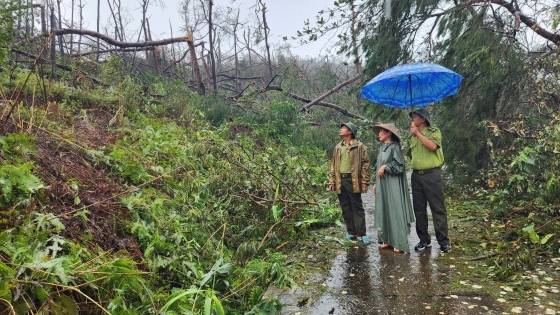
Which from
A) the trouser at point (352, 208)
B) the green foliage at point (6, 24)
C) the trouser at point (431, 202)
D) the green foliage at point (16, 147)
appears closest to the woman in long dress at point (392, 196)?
the trouser at point (431, 202)

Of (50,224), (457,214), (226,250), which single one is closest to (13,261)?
(50,224)

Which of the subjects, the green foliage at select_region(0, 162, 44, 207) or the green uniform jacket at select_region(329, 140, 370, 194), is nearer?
the green foliage at select_region(0, 162, 44, 207)

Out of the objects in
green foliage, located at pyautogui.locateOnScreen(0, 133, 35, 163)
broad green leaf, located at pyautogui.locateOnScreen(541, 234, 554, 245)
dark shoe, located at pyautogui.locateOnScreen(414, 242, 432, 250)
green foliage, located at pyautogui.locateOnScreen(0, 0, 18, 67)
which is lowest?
dark shoe, located at pyautogui.locateOnScreen(414, 242, 432, 250)

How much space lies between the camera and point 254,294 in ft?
10.6

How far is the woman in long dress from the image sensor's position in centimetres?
459

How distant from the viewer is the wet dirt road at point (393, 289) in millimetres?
3213

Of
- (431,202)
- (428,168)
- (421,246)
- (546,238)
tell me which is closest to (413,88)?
(428,168)

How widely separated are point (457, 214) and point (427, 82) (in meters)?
2.78

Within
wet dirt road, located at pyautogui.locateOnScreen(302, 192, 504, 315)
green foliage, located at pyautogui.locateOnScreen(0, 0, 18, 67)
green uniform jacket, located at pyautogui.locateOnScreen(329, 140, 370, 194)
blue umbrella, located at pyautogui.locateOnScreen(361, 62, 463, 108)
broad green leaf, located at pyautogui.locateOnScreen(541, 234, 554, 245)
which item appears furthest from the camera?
green foliage, located at pyautogui.locateOnScreen(0, 0, 18, 67)

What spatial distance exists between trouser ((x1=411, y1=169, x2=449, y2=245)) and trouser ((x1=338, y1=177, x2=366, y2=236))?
749 mm

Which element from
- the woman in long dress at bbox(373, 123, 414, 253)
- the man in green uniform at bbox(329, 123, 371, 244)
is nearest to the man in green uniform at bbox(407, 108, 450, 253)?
the woman in long dress at bbox(373, 123, 414, 253)

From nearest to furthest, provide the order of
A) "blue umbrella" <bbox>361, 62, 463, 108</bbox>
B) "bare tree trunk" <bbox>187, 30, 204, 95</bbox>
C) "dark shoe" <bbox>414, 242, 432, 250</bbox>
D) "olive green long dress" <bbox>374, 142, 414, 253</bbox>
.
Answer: "olive green long dress" <bbox>374, 142, 414, 253</bbox>, "dark shoe" <bbox>414, 242, 432, 250</bbox>, "blue umbrella" <bbox>361, 62, 463, 108</bbox>, "bare tree trunk" <bbox>187, 30, 204, 95</bbox>

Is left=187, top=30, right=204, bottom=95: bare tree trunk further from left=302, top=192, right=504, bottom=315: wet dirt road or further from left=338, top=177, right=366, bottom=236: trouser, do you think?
left=302, top=192, right=504, bottom=315: wet dirt road

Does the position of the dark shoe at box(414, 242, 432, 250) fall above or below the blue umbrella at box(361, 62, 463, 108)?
below
